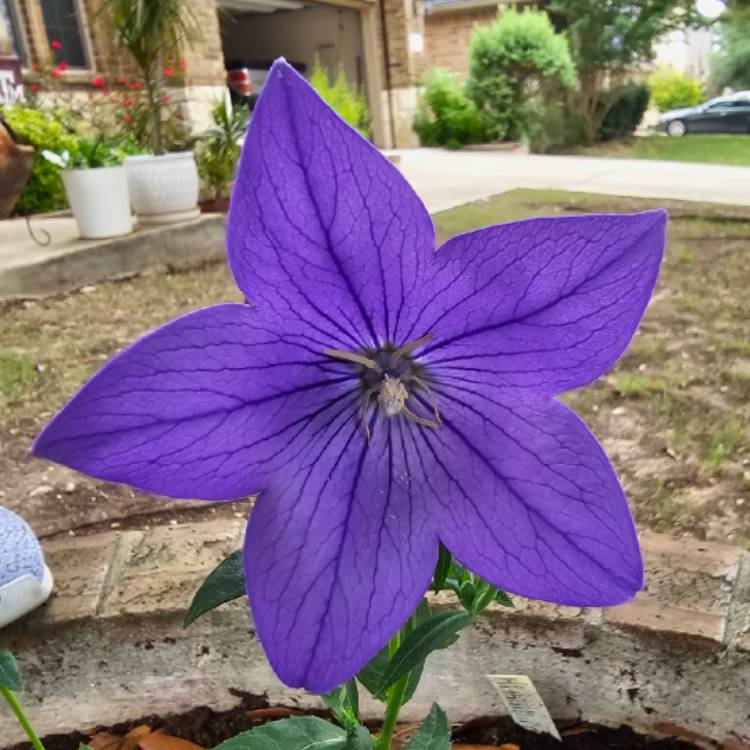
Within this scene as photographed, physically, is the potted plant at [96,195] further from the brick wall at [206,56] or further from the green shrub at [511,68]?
the green shrub at [511,68]

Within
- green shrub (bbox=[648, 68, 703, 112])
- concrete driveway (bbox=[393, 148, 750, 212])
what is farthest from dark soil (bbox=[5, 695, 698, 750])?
green shrub (bbox=[648, 68, 703, 112])

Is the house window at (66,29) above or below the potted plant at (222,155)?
above

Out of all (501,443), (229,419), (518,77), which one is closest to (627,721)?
(501,443)

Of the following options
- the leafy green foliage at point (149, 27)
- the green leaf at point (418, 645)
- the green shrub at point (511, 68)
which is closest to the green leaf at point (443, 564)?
the green leaf at point (418, 645)

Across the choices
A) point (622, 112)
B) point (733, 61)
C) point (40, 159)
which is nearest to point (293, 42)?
point (622, 112)

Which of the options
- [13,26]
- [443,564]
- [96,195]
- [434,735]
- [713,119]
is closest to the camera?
[443,564]

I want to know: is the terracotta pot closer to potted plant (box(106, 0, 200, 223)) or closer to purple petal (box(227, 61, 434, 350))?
potted plant (box(106, 0, 200, 223))

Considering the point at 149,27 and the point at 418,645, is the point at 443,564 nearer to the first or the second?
the point at 418,645
